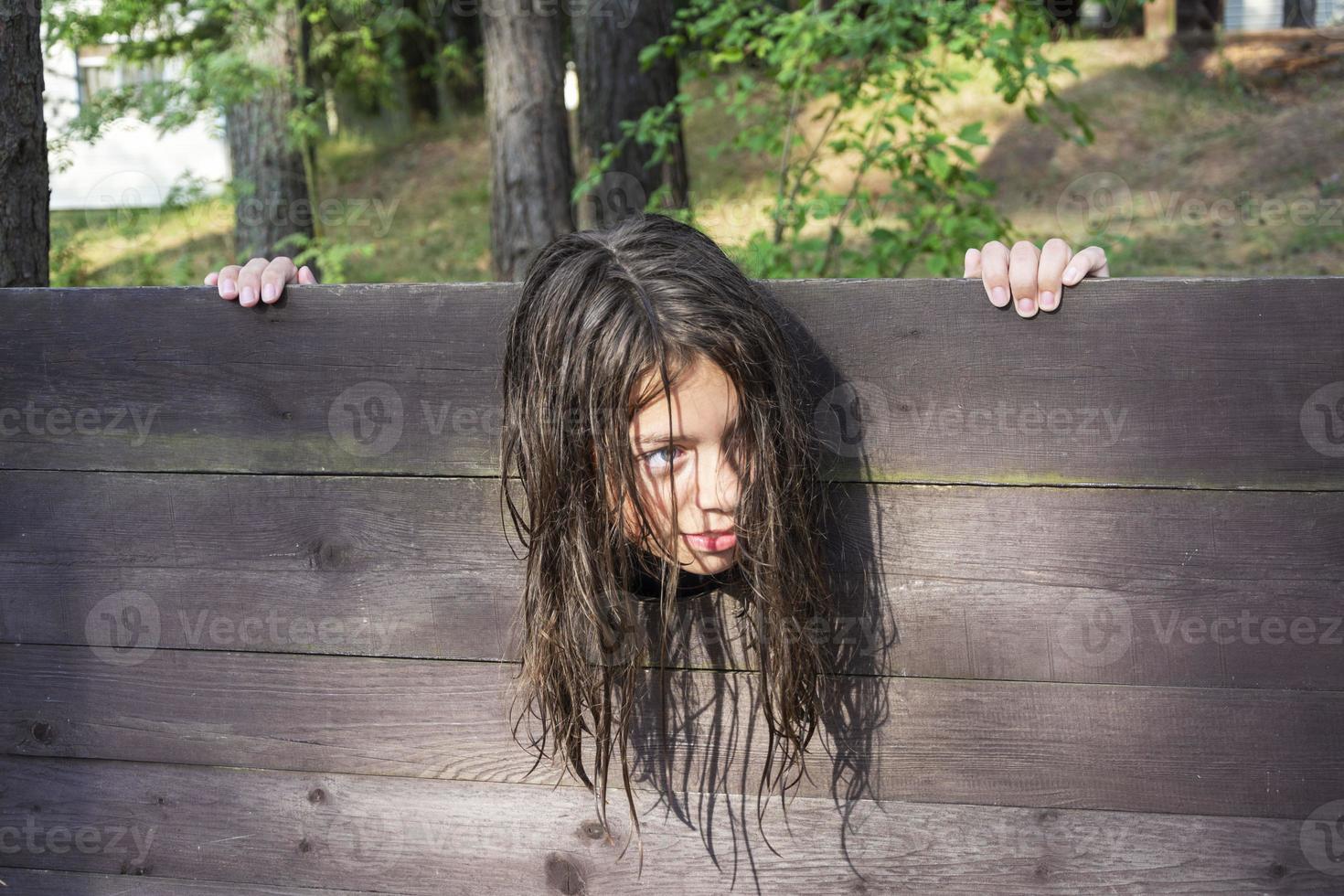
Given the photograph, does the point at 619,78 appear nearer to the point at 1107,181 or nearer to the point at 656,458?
the point at 1107,181

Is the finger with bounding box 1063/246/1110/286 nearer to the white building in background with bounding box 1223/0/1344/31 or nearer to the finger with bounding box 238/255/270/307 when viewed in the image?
the finger with bounding box 238/255/270/307

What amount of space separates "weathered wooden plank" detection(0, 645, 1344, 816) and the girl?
0.32 ft

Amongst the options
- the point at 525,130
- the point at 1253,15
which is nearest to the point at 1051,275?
the point at 525,130

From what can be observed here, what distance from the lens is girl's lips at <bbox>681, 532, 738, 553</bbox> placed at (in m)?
1.69

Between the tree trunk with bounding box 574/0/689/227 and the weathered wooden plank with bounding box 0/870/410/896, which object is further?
the tree trunk with bounding box 574/0/689/227

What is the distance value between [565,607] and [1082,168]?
9.66m

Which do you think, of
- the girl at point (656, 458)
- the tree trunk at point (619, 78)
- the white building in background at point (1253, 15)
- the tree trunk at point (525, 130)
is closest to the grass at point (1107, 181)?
the tree trunk at point (619, 78)

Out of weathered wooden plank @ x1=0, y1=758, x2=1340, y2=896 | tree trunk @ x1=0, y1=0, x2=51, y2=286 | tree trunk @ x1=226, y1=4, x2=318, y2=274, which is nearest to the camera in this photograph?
weathered wooden plank @ x1=0, y1=758, x2=1340, y2=896

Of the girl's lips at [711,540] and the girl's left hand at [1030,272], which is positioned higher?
the girl's left hand at [1030,272]

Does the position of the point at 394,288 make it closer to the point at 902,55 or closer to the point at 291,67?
the point at 902,55

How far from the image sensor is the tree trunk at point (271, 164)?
725cm

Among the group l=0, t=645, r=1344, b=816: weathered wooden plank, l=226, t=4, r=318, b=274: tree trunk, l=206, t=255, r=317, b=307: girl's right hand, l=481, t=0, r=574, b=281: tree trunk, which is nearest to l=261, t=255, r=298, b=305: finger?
l=206, t=255, r=317, b=307: girl's right hand

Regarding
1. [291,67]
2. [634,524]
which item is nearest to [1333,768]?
[634,524]

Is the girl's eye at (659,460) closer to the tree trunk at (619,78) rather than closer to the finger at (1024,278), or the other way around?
the finger at (1024,278)
